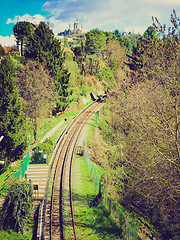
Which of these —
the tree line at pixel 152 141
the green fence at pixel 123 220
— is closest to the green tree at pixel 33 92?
the tree line at pixel 152 141

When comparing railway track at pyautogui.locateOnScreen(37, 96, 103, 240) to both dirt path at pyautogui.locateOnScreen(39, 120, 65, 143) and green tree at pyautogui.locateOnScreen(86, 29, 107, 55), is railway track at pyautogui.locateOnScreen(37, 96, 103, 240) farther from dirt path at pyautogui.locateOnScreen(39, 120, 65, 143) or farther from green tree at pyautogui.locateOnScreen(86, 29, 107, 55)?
green tree at pyautogui.locateOnScreen(86, 29, 107, 55)

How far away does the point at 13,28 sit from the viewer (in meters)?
49.9

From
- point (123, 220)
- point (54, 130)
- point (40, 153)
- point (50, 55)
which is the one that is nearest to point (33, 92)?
point (54, 130)

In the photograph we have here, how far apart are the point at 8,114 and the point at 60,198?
1013 cm

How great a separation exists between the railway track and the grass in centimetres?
52

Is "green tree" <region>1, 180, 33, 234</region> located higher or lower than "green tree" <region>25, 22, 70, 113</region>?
lower

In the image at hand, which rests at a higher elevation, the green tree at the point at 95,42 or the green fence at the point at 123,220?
the green tree at the point at 95,42

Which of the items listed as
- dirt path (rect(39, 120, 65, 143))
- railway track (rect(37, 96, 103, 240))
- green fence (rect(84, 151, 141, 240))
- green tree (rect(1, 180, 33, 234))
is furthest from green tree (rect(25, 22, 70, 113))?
green fence (rect(84, 151, 141, 240))

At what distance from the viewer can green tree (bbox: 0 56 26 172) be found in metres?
21.9

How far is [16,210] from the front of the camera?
14219mm

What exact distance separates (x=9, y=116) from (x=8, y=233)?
38.8 feet

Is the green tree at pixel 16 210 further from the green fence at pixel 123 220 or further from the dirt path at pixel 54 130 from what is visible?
the dirt path at pixel 54 130

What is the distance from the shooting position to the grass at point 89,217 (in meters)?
14.0

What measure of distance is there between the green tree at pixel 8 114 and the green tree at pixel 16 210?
744 cm
